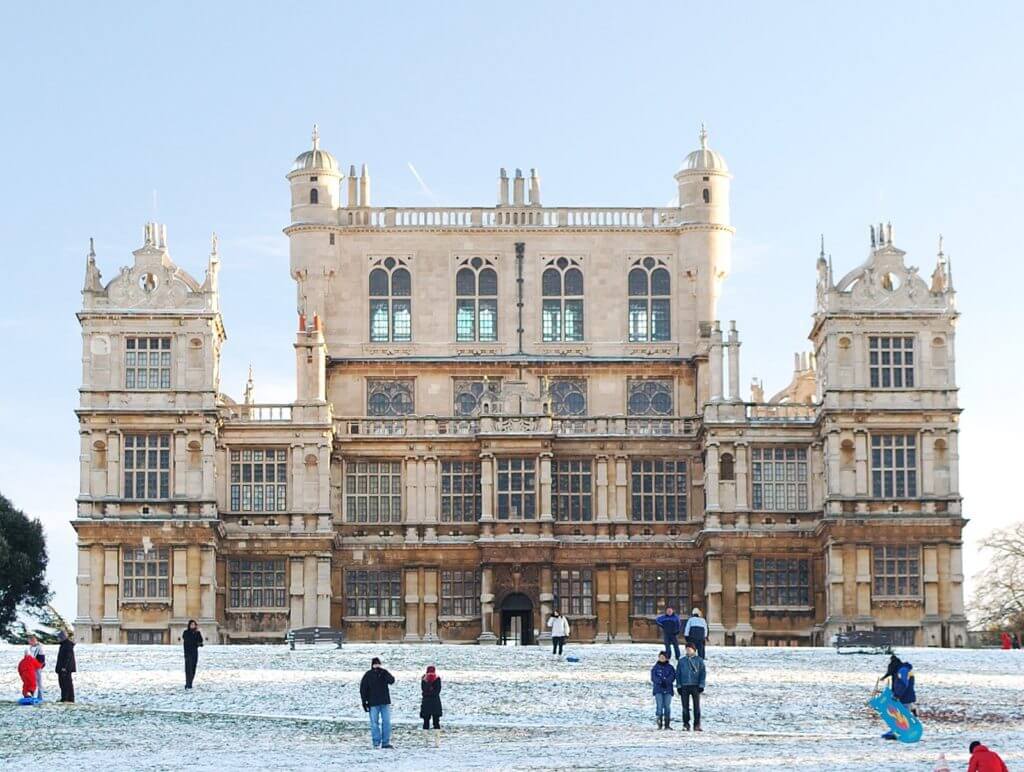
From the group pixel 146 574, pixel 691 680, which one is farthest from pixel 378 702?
pixel 146 574

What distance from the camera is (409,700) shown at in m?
48.8

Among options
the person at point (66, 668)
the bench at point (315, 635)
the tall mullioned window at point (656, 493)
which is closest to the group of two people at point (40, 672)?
the person at point (66, 668)

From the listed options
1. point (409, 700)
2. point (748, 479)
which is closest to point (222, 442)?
point (748, 479)

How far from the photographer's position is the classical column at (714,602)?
76750mm

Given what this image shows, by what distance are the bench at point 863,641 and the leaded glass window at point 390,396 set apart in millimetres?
18169

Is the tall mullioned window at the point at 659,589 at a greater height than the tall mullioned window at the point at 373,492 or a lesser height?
lesser

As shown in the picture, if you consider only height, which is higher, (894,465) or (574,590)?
(894,465)

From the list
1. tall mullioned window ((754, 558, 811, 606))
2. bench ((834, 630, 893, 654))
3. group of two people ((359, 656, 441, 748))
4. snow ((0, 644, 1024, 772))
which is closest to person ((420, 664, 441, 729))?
snow ((0, 644, 1024, 772))

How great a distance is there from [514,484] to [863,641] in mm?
14741

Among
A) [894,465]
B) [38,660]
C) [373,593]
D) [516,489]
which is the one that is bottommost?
[38,660]

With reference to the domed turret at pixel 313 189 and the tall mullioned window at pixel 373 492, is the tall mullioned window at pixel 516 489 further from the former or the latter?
the domed turret at pixel 313 189

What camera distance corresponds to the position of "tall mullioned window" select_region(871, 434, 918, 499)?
77.4m

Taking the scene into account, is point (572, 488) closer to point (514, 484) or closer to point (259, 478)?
point (514, 484)

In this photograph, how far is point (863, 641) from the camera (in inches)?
2712
